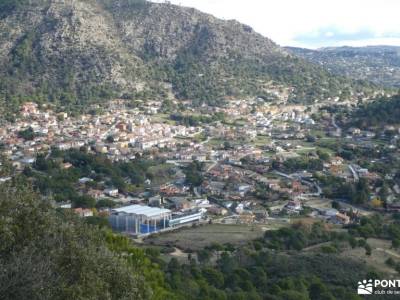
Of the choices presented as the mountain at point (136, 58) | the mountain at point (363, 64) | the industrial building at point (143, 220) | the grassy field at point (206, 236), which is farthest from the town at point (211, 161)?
the mountain at point (363, 64)

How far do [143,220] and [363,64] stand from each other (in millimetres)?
107440

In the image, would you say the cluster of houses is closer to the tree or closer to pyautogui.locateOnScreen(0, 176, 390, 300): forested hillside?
pyautogui.locateOnScreen(0, 176, 390, 300): forested hillside

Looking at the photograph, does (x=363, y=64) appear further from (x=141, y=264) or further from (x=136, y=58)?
(x=141, y=264)

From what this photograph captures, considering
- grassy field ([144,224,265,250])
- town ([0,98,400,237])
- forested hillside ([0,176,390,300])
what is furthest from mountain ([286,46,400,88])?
forested hillside ([0,176,390,300])

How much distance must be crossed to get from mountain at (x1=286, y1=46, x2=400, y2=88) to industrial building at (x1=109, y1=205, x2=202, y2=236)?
72.9m

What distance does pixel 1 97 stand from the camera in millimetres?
56250

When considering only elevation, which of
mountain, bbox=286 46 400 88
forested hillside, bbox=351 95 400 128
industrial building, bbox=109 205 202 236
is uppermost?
mountain, bbox=286 46 400 88

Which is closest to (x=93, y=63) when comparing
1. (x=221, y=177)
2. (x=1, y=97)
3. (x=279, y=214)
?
(x=1, y=97)

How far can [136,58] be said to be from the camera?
235ft

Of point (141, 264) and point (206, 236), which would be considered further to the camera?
point (206, 236)

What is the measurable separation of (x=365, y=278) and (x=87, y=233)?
10.3 m

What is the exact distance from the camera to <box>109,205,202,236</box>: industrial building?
26453mm

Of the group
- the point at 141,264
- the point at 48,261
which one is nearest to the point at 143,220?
the point at 141,264

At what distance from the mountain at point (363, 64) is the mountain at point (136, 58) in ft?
83.1
